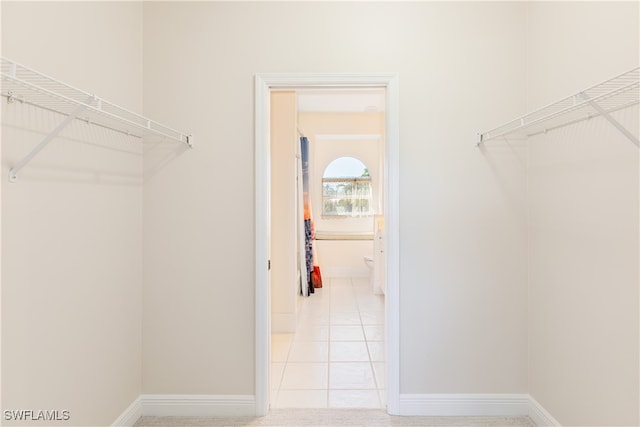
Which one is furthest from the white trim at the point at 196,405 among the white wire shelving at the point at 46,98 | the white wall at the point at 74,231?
the white wire shelving at the point at 46,98

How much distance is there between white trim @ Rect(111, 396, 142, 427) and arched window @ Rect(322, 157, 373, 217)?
4490 millimetres

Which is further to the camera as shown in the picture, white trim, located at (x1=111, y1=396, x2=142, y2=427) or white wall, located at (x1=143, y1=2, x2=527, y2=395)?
white wall, located at (x1=143, y1=2, x2=527, y2=395)

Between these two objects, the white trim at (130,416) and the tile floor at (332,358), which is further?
the tile floor at (332,358)

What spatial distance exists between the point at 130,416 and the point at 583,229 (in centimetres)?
260

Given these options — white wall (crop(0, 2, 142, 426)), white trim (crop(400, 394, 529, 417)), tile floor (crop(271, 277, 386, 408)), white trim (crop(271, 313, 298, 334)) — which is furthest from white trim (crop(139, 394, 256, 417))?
white trim (crop(271, 313, 298, 334))

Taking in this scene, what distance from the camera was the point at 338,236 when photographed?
609 centimetres

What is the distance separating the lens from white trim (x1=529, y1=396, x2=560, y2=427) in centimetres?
191

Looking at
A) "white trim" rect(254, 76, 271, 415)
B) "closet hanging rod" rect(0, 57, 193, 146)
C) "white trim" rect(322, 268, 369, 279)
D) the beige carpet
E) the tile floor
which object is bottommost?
the beige carpet

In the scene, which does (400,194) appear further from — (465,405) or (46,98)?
(46,98)

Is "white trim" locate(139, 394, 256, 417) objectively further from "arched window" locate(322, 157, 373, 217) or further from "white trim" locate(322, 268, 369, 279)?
"arched window" locate(322, 157, 373, 217)

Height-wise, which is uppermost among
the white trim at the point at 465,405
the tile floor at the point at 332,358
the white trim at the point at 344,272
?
the white trim at the point at 344,272

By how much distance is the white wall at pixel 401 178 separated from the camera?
6.88 ft

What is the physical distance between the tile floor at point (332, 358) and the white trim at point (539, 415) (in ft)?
2.81

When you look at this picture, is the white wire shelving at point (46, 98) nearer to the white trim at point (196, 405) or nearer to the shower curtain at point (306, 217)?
the white trim at point (196, 405)
